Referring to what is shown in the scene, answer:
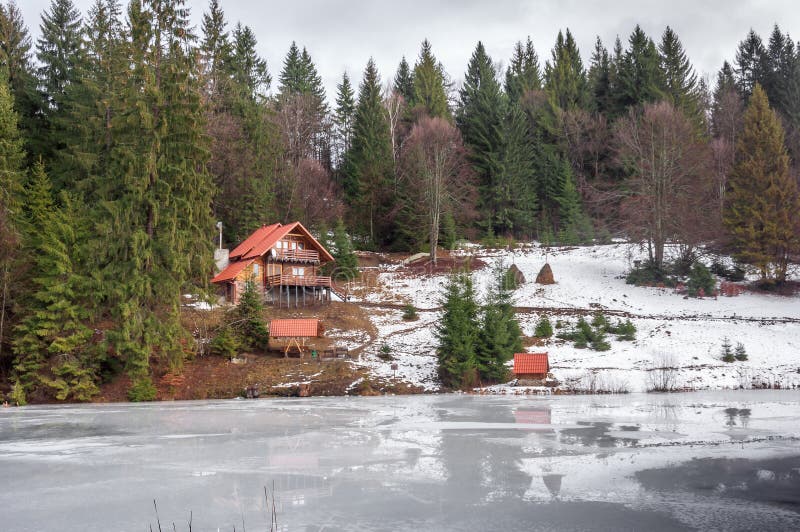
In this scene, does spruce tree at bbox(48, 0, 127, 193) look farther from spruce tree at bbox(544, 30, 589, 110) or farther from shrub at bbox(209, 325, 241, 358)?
spruce tree at bbox(544, 30, 589, 110)

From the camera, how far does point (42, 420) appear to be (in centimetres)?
1595

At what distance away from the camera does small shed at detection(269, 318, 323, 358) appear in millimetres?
28219

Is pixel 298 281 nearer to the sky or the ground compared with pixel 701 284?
nearer to the sky

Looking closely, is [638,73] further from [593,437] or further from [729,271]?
[593,437]

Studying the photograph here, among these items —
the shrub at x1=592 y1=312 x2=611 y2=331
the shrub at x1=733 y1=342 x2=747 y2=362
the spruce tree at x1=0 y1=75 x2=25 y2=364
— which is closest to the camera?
the spruce tree at x1=0 y1=75 x2=25 y2=364

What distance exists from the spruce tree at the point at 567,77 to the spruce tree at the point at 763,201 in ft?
87.4

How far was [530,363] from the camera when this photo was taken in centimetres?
2459

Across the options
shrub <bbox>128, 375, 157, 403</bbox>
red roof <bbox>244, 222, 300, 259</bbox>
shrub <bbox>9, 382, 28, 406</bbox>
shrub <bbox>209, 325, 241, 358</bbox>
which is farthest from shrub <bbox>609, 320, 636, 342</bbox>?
shrub <bbox>9, 382, 28, 406</bbox>

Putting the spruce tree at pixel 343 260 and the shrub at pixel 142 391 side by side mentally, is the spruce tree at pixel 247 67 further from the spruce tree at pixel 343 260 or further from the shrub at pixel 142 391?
the shrub at pixel 142 391

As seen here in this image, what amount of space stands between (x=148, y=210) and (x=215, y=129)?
20174mm

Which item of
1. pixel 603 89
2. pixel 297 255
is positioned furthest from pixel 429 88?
pixel 297 255

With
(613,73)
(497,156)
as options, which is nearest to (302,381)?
(497,156)

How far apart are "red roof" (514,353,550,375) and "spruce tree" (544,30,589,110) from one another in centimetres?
4654

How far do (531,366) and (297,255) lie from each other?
1988 centimetres
